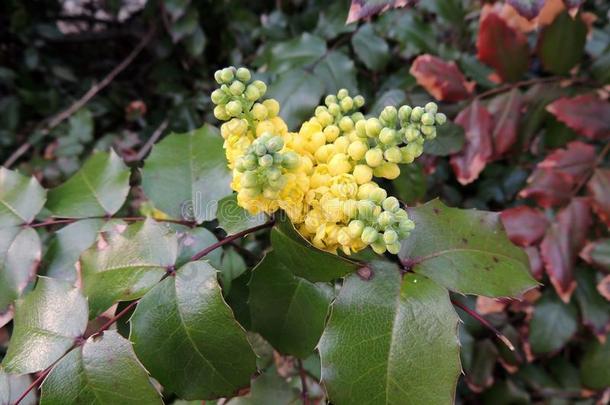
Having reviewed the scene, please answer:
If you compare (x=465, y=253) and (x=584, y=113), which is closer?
(x=465, y=253)

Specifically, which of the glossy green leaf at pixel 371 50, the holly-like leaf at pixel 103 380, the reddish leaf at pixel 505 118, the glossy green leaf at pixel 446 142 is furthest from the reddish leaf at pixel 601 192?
the holly-like leaf at pixel 103 380

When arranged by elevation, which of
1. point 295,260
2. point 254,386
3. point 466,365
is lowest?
point 466,365

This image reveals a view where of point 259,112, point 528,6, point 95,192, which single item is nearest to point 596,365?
point 528,6

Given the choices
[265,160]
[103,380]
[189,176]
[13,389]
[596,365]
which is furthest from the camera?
[596,365]

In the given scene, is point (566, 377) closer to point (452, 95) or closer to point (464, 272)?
point (452, 95)

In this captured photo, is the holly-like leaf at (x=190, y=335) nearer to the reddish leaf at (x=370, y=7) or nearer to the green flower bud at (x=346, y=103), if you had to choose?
the green flower bud at (x=346, y=103)

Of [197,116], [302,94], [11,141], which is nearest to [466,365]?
[302,94]

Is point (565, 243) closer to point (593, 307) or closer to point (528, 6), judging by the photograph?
point (593, 307)
